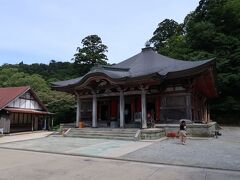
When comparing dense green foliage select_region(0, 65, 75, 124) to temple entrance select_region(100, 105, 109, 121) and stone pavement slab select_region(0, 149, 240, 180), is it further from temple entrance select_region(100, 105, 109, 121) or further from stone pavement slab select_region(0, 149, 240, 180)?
stone pavement slab select_region(0, 149, 240, 180)

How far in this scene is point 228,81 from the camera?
100 feet

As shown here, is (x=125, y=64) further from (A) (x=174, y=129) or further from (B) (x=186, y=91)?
(A) (x=174, y=129)

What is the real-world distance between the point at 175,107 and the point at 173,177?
459 inches

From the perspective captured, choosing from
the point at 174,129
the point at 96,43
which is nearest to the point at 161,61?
the point at 174,129

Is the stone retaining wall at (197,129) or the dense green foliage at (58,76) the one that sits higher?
the dense green foliage at (58,76)

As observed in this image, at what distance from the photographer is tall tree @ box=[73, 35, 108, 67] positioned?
52.6 m

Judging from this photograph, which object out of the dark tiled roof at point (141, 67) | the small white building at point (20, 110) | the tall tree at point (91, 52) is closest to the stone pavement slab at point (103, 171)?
the dark tiled roof at point (141, 67)

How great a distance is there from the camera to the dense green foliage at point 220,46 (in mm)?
31438

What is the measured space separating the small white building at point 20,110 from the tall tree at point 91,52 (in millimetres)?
22795

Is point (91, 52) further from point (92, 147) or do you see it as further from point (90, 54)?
point (92, 147)

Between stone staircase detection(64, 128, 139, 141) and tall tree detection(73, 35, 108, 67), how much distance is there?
3430 centimetres

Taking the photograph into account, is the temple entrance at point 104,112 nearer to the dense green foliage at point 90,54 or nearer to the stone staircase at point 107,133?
the stone staircase at point 107,133

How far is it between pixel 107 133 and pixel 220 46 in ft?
81.6

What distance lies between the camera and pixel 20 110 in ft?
85.9
